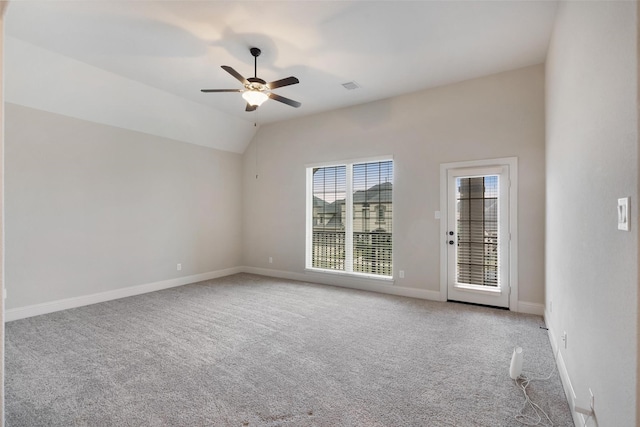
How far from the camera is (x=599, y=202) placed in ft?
5.04

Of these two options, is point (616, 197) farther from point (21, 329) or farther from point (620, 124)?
point (21, 329)

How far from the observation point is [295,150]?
6180mm

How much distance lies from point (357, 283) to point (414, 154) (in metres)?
2.41

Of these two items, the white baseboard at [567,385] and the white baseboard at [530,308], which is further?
the white baseboard at [530,308]

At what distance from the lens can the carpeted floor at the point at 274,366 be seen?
2043mm

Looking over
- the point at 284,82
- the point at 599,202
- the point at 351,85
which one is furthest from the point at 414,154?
the point at 599,202

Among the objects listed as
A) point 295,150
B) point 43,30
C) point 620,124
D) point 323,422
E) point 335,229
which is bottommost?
point 323,422

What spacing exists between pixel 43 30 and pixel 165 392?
12.4 ft

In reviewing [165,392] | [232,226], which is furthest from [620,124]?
[232,226]

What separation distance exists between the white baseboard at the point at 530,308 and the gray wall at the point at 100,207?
540cm

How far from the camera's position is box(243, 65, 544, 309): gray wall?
4.02m

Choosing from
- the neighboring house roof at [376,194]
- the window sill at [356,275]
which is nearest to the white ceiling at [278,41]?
the neighboring house roof at [376,194]

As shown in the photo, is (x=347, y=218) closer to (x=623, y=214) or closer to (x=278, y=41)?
(x=278, y=41)

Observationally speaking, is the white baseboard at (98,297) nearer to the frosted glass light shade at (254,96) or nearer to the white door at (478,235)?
the frosted glass light shade at (254,96)
